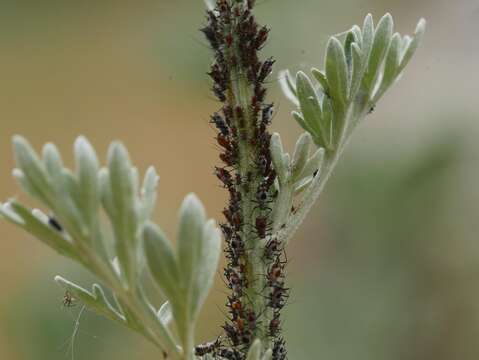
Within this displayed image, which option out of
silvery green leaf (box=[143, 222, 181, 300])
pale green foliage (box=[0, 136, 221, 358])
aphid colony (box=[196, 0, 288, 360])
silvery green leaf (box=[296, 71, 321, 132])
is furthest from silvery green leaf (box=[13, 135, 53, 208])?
silvery green leaf (box=[296, 71, 321, 132])

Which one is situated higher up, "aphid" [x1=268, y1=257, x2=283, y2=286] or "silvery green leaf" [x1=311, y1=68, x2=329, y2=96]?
"silvery green leaf" [x1=311, y1=68, x2=329, y2=96]

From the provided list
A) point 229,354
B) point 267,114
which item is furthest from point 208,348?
point 267,114

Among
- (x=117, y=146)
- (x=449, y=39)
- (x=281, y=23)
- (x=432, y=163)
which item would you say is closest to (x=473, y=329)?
(x=432, y=163)

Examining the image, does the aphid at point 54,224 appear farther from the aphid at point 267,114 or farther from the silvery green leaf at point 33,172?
the aphid at point 267,114

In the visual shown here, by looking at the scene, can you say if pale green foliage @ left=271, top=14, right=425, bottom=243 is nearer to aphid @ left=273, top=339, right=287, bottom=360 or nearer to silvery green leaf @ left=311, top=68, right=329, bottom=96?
silvery green leaf @ left=311, top=68, right=329, bottom=96

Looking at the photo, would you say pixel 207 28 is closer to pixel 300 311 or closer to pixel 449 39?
pixel 300 311

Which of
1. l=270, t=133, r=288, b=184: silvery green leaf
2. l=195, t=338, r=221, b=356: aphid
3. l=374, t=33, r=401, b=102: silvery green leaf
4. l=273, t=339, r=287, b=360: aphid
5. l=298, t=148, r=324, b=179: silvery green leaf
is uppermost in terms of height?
l=374, t=33, r=401, b=102: silvery green leaf
